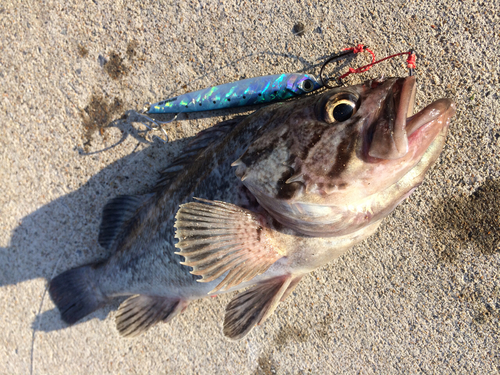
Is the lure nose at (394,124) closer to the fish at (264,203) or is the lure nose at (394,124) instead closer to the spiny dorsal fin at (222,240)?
the fish at (264,203)

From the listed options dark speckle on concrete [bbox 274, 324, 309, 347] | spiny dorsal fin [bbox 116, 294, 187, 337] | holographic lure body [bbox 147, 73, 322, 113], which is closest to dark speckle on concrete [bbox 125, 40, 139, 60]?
holographic lure body [bbox 147, 73, 322, 113]

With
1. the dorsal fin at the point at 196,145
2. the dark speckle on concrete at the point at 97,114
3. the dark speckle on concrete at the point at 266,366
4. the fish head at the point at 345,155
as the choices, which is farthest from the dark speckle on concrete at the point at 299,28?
the dark speckle on concrete at the point at 266,366

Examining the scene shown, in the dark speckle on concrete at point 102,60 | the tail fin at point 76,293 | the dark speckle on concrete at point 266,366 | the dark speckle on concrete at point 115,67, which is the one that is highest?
the dark speckle on concrete at point 102,60

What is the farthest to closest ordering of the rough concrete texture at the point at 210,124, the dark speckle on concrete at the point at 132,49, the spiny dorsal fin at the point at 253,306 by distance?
the dark speckle on concrete at the point at 132,49 < the rough concrete texture at the point at 210,124 < the spiny dorsal fin at the point at 253,306

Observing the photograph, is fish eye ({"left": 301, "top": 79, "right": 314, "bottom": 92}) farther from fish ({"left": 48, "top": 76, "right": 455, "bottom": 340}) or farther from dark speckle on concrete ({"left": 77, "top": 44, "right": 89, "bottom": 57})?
dark speckle on concrete ({"left": 77, "top": 44, "right": 89, "bottom": 57})

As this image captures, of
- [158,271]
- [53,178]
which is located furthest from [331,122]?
[53,178]

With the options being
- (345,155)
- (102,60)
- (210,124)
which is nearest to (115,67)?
(102,60)
